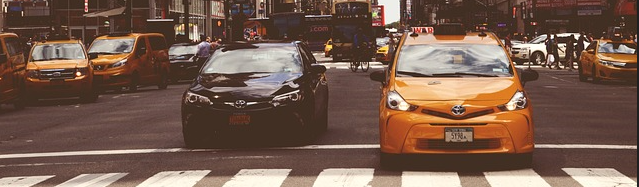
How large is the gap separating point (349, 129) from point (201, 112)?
11.4 feet

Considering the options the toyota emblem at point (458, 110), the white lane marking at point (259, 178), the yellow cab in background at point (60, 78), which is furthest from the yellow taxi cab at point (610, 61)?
the white lane marking at point (259, 178)

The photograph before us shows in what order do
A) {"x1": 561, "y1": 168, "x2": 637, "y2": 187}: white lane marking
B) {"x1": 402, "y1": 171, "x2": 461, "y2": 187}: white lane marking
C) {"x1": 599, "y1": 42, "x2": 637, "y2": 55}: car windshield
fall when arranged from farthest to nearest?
{"x1": 599, "y1": 42, "x2": 637, "y2": 55}: car windshield, {"x1": 402, "y1": 171, "x2": 461, "y2": 187}: white lane marking, {"x1": 561, "y1": 168, "x2": 637, "y2": 187}: white lane marking

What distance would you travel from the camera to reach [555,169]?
11266 millimetres

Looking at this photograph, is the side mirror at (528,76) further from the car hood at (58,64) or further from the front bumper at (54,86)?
the car hood at (58,64)

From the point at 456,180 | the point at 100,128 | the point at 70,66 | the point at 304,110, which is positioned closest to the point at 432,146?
the point at 456,180

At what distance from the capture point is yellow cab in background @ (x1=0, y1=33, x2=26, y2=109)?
22844mm

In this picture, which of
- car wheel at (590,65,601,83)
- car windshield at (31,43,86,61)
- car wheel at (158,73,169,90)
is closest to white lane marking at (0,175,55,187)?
car windshield at (31,43,86,61)

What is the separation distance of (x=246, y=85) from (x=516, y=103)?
4.09m

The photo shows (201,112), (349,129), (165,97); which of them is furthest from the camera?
(165,97)

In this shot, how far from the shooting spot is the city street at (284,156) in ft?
34.8

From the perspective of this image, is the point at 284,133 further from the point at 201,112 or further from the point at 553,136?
the point at 553,136

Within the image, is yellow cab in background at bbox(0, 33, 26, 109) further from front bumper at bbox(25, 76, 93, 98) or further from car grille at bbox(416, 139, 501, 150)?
car grille at bbox(416, 139, 501, 150)

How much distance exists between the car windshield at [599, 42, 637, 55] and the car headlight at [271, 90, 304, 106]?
20483mm

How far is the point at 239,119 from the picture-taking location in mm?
13461
